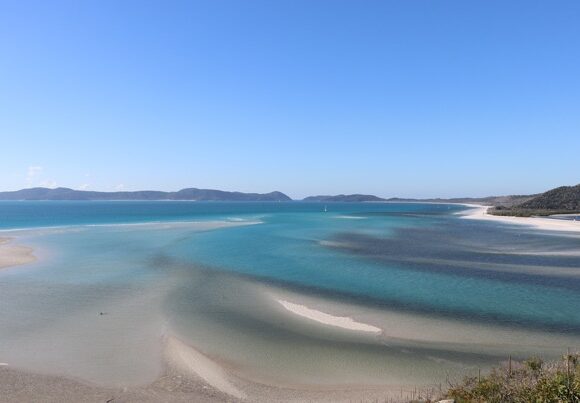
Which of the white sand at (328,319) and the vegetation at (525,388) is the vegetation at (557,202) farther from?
the vegetation at (525,388)

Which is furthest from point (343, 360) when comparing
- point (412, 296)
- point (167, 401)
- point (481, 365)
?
point (412, 296)

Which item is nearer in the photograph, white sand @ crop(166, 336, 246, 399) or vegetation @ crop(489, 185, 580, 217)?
white sand @ crop(166, 336, 246, 399)

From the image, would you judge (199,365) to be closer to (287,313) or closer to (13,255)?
(287,313)

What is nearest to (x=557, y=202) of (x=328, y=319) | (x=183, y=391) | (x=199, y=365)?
(x=328, y=319)

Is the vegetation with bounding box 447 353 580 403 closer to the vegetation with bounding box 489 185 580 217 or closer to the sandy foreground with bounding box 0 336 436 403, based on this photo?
the sandy foreground with bounding box 0 336 436 403

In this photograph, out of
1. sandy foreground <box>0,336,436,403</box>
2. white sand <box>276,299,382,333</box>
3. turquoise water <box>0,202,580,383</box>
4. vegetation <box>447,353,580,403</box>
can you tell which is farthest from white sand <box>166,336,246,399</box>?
vegetation <box>447,353,580,403</box>

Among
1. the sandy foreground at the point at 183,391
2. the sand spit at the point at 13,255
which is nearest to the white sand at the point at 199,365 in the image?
the sandy foreground at the point at 183,391

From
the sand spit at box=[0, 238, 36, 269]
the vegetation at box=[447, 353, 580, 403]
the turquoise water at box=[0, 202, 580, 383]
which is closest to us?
the vegetation at box=[447, 353, 580, 403]
